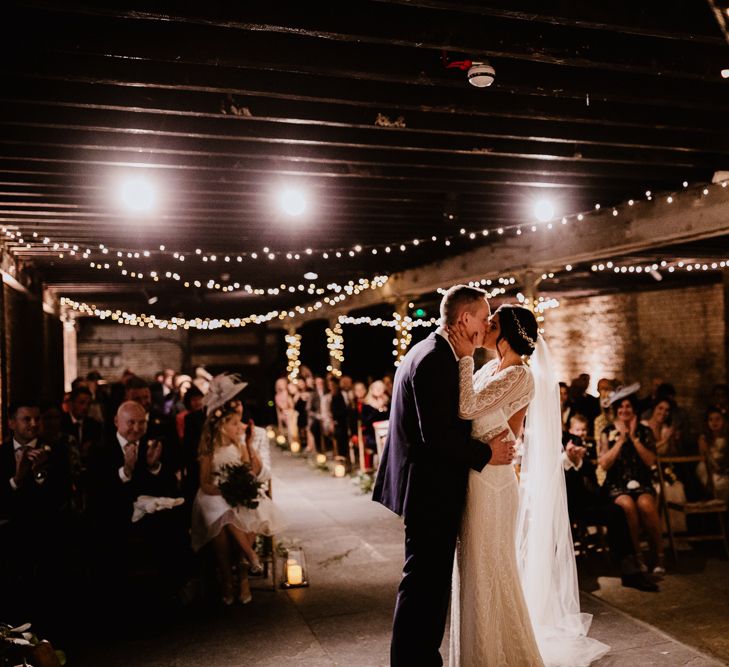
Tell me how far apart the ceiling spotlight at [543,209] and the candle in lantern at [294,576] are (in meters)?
4.04

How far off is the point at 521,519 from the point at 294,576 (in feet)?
6.15

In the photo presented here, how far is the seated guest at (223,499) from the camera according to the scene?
5105 millimetres

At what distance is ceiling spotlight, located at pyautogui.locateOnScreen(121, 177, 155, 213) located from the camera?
19.6 ft

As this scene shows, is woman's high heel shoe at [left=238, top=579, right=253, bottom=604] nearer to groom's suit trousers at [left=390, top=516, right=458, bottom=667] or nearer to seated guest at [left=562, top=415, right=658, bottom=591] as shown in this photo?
groom's suit trousers at [left=390, top=516, right=458, bottom=667]

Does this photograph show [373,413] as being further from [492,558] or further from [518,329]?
[492,558]

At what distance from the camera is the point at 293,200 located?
21.2ft

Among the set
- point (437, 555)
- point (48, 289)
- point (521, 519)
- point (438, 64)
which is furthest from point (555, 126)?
point (48, 289)

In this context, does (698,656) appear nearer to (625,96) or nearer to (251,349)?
(625,96)

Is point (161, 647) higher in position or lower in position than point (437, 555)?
lower

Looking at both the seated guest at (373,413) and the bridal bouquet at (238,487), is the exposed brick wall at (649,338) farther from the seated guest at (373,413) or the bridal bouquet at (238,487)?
the bridal bouquet at (238,487)

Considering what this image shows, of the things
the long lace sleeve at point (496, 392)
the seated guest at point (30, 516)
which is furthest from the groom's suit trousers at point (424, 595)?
the seated guest at point (30, 516)

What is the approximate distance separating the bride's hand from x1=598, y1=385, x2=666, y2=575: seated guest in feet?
9.83

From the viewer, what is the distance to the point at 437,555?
3.29 m

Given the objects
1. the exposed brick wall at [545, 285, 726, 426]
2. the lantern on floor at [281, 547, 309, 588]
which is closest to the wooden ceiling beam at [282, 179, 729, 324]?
the lantern on floor at [281, 547, 309, 588]
